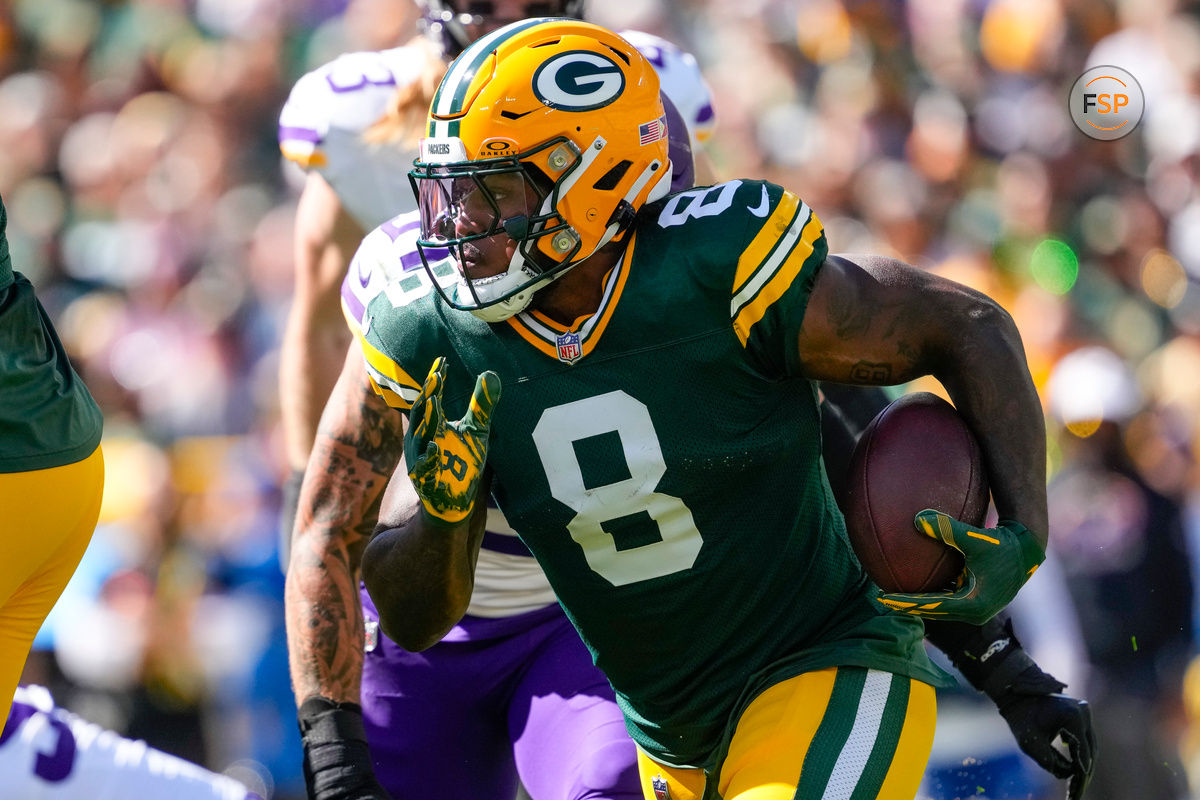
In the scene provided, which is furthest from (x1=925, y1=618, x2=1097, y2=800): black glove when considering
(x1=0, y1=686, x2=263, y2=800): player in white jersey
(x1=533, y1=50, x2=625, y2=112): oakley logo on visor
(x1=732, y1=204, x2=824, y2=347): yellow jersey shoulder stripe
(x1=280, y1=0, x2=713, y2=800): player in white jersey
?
(x1=0, y1=686, x2=263, y2=800): player in white jersey

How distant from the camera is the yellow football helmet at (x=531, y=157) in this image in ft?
7.31

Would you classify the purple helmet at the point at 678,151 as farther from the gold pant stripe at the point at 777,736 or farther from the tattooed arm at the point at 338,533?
the gold pant stripe at the point at 777,736

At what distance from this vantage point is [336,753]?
257cm

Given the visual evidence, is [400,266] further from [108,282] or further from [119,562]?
[108,282]

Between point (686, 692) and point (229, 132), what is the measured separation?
4.44 metres

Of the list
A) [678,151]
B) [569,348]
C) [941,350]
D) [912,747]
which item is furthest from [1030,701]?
[678,151]

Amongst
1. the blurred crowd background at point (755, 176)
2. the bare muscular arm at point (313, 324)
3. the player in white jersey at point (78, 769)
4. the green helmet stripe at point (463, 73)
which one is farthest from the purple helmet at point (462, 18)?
the player in white jersey at point (78, 769)

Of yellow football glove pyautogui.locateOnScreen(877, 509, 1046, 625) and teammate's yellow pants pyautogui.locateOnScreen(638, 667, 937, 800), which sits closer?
yellow football glove pyautogui.locateOnScreen(877, 509, 1046, 625)

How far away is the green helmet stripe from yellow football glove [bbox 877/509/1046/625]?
96cm

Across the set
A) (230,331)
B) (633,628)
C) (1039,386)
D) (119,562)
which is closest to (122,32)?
(230,331)

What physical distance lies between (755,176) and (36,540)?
357 centimetres

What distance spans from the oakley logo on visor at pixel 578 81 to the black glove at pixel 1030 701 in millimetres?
1182

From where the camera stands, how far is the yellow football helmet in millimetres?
2229

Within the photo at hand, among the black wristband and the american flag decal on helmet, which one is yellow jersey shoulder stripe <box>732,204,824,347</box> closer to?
the american flag decal on helmet
